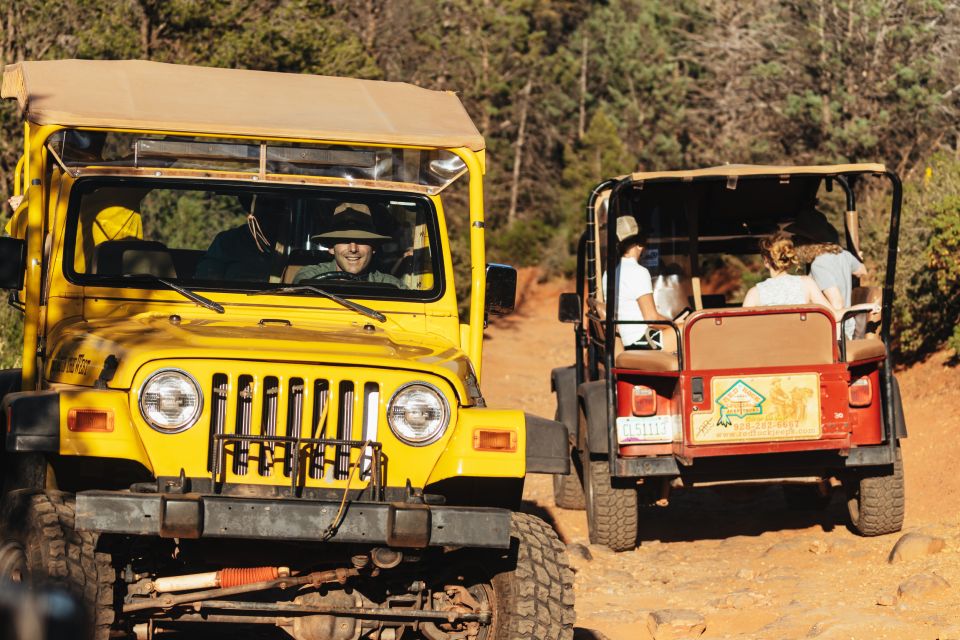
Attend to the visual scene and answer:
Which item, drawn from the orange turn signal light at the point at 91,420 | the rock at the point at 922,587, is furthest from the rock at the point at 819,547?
the orange turn signal light at the point at 91,420

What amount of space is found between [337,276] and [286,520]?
72.3 inches

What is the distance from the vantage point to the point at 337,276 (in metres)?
6.50

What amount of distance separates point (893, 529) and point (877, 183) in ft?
40.0

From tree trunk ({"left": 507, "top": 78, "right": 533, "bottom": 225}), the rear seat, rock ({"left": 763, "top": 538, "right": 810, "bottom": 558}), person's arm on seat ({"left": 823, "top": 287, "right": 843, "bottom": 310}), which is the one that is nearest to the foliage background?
A: tree trunk ({"left": 507, "top": 78, "right": 533, "bottom": 225})

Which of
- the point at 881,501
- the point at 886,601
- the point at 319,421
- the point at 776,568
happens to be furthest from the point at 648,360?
the point at 319,421

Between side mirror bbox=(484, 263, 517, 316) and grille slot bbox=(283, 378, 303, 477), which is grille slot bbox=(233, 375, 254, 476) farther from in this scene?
side mirror bbox=(484, 263, 517, 316)

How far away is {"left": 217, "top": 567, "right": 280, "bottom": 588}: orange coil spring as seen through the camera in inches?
205

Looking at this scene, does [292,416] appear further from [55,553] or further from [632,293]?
[632,293]

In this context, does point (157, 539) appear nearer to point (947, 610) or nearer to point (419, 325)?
point (419, 325)

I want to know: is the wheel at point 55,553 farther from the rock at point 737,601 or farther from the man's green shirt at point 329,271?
the rock at point 737,601

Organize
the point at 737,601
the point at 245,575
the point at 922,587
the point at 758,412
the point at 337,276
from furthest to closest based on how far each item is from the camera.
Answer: the point at 758,412, the point at 737,601, the point at 922,587, the point at 337,276, the point at 245,575

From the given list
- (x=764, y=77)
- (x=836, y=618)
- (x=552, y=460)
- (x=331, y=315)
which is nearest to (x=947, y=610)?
(x=836, y=618)

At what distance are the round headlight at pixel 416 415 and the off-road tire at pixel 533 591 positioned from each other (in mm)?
479

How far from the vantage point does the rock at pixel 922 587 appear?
721cm
